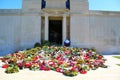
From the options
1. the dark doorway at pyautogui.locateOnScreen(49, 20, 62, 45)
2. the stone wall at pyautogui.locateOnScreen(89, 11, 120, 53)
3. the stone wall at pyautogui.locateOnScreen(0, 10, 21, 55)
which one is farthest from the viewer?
the dark doorway at pyautogui.locateOnScreen(49, 20, 62, 45)

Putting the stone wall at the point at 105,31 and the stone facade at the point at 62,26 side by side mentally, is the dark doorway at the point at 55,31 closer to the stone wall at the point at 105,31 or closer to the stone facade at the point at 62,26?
the stone facade at the point at 62,26

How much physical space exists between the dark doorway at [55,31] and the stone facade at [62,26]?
1.20 m

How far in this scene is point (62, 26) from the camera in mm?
21016

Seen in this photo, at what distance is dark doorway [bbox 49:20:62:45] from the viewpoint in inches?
859

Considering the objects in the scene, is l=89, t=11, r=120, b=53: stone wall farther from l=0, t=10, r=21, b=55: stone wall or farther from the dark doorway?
l=0, t=10, r=21, b=55: stone wall

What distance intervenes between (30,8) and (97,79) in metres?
13.8

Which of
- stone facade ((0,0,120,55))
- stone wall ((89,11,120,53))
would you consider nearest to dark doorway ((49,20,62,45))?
stone facade ((0,0,120,55))

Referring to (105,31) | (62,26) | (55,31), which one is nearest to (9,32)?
(55,31)

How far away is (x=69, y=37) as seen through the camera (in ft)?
68.2

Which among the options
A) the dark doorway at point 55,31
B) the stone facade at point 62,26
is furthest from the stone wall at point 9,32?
the dark doorway at point 55,31

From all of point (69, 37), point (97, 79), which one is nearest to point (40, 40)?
point (69, 37)

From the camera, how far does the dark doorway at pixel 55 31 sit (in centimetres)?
2181

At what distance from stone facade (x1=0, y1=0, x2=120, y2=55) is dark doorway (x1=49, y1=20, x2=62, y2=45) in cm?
120

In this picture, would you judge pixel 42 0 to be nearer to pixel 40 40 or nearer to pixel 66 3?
pixel 66 3
